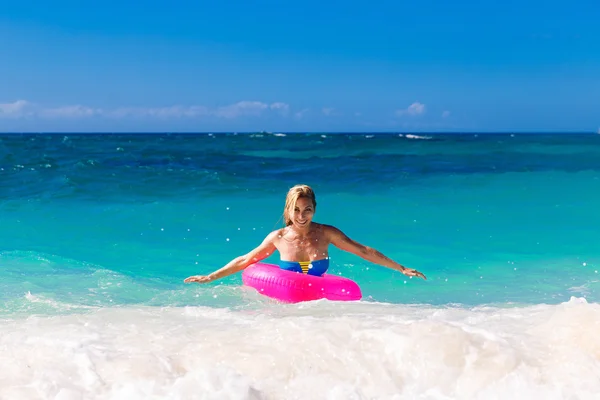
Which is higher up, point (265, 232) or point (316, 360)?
point (316, 360)

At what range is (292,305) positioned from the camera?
5.01 metres

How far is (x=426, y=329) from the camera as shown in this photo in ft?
11.9

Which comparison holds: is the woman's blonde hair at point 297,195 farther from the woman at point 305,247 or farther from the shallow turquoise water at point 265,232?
the shallow turquoise water at point 265,232

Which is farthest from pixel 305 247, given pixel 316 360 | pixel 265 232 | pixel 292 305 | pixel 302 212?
pixel 265 232

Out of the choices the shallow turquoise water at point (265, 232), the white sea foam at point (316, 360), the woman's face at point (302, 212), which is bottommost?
the shallow turquoise water at point (265, 232)

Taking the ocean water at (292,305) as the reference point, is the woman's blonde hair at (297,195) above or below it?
above

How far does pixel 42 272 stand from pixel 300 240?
3.23m

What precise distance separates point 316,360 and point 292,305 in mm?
1556

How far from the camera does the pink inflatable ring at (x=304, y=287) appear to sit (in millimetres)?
5191

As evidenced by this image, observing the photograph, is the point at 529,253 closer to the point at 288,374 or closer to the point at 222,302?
the point at 222,302

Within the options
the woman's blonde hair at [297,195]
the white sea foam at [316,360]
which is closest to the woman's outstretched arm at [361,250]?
the woman's blonde hair at [297,195]

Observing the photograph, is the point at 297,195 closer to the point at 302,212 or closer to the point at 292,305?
the point at 302,212

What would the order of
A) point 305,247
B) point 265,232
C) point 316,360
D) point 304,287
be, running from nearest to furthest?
point 316,360 → point 304,287 → point 305,247 → point 265,232

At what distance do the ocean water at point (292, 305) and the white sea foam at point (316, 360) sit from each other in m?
0.01
